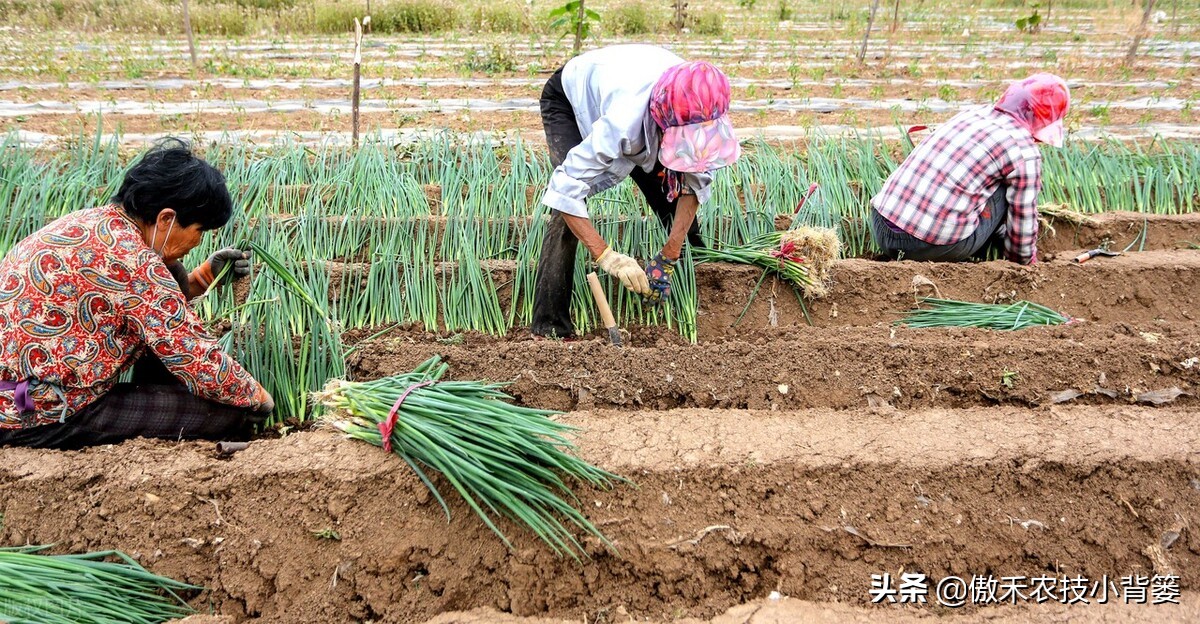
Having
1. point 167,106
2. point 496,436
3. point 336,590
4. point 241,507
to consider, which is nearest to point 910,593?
point 496,436

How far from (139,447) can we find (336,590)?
65 cm

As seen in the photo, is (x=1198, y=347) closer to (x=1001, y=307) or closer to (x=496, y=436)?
(x=1001, y=307)

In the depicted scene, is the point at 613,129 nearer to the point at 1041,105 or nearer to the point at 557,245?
the point at 557,245

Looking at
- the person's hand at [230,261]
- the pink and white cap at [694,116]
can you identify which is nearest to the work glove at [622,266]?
the pink and white cap at [694,116]

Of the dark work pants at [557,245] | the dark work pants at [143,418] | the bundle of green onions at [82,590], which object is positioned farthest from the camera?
the dark work pants at [557,245]

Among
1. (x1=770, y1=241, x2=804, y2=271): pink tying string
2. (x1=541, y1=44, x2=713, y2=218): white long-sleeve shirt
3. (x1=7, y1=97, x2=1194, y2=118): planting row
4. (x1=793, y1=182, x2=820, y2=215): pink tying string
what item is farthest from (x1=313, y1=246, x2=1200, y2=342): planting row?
(x1=7, y1=97, x2=1194, y2=118): planting row

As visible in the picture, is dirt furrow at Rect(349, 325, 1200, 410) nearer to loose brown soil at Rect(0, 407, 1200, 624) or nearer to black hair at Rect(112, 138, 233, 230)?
A: loose brown soil at Rect(0, 407, 1200, 624)

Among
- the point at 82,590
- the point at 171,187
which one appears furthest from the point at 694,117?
the point at 82,590

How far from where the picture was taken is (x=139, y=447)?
203cm

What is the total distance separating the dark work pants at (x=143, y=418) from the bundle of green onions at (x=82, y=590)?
30cm

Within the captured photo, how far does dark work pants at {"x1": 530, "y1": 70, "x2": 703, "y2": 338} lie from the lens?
9.00 feet

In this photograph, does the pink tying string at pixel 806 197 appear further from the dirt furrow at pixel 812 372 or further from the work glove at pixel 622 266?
the work glove at pixel 622 266

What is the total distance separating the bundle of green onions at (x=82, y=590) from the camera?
1.61m

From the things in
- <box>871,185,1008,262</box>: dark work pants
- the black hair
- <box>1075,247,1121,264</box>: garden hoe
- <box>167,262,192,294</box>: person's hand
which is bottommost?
<box>1075,247,1121,264</box>: garden hoe
